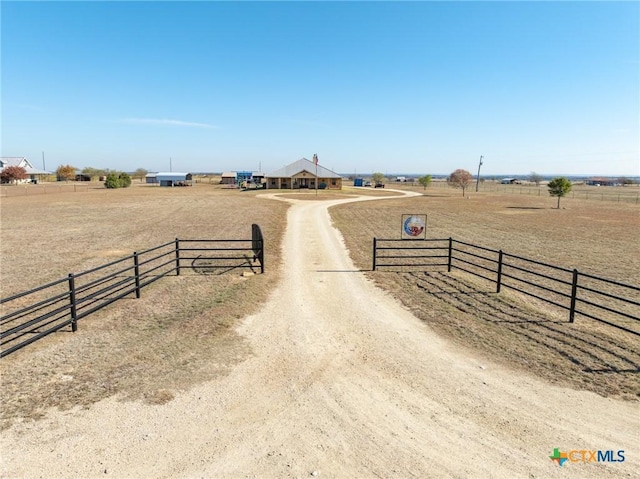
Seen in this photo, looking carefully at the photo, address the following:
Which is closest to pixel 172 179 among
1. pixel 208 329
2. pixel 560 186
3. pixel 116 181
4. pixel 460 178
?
pixel 116 181

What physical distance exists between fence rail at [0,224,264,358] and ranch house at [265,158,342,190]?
177ft

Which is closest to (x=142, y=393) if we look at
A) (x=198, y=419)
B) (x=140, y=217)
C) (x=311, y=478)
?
(x=198, y=419)

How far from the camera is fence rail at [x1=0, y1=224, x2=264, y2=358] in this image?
8.12m

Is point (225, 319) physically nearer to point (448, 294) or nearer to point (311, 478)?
point (311, 478)

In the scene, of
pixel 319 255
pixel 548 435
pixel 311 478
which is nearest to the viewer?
pixel 311 478

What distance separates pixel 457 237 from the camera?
23312 mm

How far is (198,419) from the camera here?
570cm

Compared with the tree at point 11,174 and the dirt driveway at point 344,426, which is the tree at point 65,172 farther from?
the dirt driveway at point 344,426

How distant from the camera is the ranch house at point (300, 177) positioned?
73188 millimetres

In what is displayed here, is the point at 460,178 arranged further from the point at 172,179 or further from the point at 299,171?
the point at 172,179

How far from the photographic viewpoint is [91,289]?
41.3 feet

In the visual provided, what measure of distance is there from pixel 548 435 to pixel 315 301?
22.3 feet

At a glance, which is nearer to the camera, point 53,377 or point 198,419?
point 198,419

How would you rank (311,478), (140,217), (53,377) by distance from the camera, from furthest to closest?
(140,217), (53,377), (311,478)
